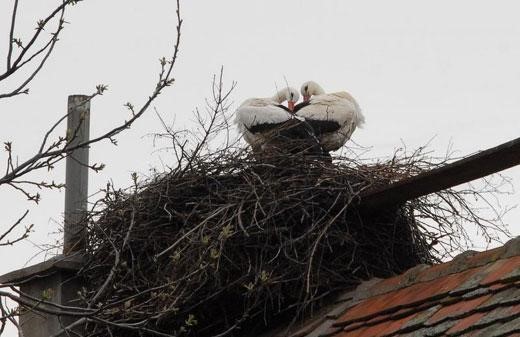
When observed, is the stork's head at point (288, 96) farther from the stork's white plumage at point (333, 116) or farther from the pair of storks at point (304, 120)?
the stork's white plumage at point (333, 116)

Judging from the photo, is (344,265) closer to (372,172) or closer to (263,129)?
(372,172)

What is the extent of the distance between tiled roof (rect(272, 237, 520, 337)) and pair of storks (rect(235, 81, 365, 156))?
8.91 ft

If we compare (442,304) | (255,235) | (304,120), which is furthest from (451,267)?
(304,120)

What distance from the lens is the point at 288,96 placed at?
9.95m

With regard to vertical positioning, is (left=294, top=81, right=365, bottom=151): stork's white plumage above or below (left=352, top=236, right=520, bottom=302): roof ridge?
above

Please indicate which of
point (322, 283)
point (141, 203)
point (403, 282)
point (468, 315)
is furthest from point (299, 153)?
point (468, 315)

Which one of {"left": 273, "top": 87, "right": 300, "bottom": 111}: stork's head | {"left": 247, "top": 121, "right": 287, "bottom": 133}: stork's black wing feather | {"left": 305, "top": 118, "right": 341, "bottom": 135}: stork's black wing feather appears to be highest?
{"left": 273, "top": 87, "right": 300, "bottom": 111}: stork's head

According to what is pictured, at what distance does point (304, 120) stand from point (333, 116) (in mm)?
203

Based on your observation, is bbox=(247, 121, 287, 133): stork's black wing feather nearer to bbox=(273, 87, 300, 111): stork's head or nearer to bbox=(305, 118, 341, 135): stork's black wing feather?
bbox=(305, 118, 341, 135): stork's black wing feather

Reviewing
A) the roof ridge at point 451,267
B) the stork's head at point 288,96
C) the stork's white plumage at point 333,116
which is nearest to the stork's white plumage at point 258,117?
the stork's white plumage at point 333,116

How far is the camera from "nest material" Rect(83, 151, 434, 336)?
6.45 meters

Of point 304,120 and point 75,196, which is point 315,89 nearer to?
point 304,120

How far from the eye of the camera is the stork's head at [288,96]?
9.93 m

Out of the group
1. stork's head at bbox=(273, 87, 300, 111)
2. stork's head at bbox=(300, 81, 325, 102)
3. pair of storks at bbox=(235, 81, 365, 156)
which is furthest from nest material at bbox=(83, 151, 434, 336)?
stork's head at bbox=(300, 81, 325, 102)
